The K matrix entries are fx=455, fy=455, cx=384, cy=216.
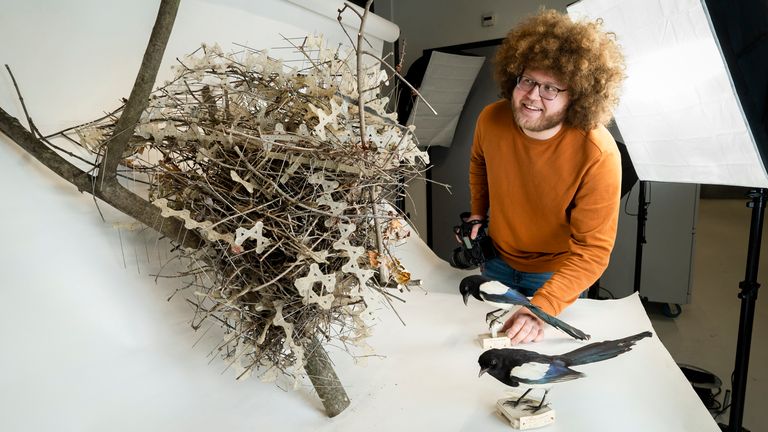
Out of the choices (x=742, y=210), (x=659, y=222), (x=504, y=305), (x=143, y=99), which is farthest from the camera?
(x=742, y=210)

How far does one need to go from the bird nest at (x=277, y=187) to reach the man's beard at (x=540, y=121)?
543 millimetres

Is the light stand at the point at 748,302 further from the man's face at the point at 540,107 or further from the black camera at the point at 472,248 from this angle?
the black camera at the point at 472,248

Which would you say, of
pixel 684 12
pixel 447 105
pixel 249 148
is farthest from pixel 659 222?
pixel 249 148

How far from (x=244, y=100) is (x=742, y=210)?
335 centimetres

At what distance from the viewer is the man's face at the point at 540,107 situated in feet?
3.64

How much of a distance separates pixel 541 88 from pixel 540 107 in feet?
0.15

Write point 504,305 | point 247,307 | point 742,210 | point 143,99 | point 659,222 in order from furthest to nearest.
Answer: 1. point 742,210
2. point 659,222
3. point 504,305
4. point 247,307
5. point 143,99

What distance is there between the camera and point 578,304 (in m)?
1.24

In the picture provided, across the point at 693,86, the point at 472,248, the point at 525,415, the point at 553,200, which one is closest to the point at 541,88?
the point at 553,200

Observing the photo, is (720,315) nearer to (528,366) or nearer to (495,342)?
(495,342)

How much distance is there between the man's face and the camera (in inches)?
43.6

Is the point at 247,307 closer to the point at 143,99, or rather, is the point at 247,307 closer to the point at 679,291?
the point at 143,99

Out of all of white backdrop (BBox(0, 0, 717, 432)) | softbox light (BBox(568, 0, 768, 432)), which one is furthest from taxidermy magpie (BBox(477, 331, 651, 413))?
softbox light (BBox(568, 0, 768, 432))

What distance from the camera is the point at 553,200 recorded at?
1.16m
